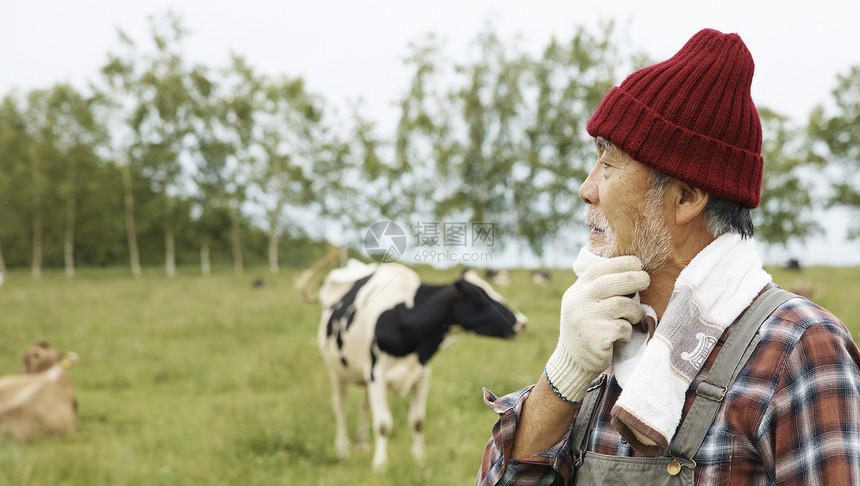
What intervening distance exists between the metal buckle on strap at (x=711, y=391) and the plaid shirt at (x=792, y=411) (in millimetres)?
24

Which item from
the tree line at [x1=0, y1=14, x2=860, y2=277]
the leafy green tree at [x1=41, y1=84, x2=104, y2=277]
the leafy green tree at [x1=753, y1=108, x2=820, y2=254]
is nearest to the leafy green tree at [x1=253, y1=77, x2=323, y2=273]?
the tree line at [x1=0, y1=14, x2=860, y2=277]

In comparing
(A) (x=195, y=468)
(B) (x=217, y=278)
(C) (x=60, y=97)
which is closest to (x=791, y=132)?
(B) (x=217, y=278)

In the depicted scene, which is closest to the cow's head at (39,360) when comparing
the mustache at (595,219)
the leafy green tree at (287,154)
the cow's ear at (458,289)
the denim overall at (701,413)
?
the leafy green tree at (287,154)

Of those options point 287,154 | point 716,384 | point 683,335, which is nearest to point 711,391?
point 716,384

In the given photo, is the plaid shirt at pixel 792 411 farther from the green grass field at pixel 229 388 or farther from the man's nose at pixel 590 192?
the green grass field at pixel 229 388

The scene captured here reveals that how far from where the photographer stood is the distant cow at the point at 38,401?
22.7ft

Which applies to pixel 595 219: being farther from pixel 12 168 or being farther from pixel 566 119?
pixel 12 168

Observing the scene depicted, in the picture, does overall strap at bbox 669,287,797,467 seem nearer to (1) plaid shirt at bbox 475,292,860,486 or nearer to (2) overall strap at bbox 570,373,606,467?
(1) plaid shirt at bbox 475,292,860,486

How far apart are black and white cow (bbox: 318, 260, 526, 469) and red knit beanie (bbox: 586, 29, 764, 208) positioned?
12.1 ft

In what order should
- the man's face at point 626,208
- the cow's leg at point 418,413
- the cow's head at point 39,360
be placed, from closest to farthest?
1. the man's face at point 626,208
2. the cow's leg at point 418,413
3. the cow's head at point 39,360

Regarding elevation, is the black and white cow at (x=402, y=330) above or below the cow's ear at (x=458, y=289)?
below

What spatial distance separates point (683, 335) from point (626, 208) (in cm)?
40

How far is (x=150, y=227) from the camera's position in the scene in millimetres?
22891

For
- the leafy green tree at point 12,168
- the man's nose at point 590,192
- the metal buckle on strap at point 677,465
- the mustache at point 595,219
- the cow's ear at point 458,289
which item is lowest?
the metal buckle on strap at point 677,465
